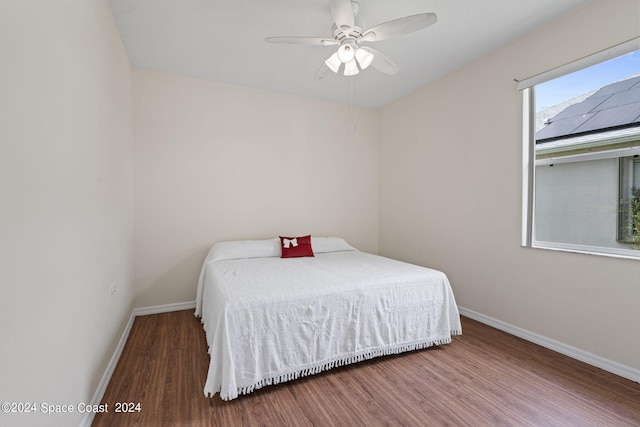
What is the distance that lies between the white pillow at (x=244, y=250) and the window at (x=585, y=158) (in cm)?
247

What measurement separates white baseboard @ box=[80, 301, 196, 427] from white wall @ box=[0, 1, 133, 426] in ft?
0.23

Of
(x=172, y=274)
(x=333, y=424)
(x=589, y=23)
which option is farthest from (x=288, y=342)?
(x=589, y=23)

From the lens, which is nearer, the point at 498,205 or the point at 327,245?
the point at 498,205

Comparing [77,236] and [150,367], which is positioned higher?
[77,236]

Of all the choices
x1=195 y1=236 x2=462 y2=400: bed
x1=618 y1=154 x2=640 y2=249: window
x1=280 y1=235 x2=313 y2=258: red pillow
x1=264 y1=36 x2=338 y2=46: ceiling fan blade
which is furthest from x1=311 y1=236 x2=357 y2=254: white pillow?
x1=618 y1=154 x2=640 y2=249: window

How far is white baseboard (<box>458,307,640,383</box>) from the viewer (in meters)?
1.88

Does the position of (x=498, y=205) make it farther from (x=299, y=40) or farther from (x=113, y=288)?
(x=113, y=288)

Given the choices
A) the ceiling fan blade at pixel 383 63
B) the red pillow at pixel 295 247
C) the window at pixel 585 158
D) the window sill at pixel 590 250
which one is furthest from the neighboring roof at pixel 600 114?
the red pillow at pixel 295 247

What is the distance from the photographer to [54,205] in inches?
45.4

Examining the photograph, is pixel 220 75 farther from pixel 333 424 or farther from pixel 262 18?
pixel 333 424

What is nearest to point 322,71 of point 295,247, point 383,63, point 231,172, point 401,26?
point 383,63

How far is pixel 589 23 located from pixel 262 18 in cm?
242

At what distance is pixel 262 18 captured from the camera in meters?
2.20

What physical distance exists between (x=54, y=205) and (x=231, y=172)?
230 centimetres
